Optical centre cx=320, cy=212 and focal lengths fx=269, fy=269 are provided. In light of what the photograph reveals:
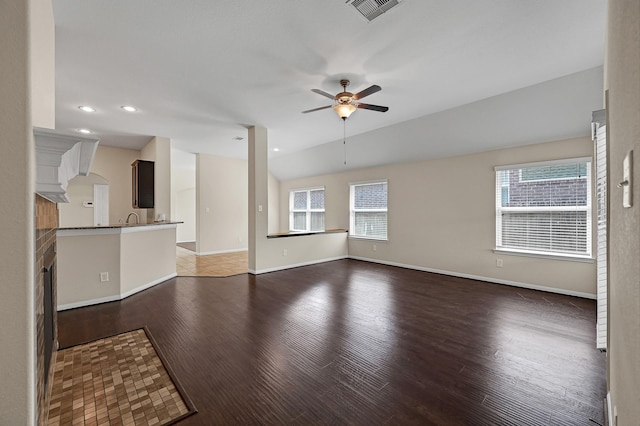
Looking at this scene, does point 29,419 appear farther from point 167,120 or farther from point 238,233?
point 238,233

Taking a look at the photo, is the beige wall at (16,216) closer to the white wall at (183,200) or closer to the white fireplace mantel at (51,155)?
the white fireplace mantel at (51,155)

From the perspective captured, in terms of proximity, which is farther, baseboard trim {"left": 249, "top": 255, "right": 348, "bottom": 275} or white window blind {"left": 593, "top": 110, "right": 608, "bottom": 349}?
baseboard trim {"left": 249, "top": 255, "right": 348, "bottom": 275}

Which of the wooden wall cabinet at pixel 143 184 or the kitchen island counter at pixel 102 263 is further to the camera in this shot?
the wooden wall cabinet at pixel 143 184

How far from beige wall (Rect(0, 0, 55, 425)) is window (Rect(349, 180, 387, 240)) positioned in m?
5.74

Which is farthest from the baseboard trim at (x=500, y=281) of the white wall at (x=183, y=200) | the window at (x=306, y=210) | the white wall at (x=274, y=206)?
the white wall at (x=183, y=200)

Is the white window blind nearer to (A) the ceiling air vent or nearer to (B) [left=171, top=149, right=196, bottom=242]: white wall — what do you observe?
(A) the ceiling air vent

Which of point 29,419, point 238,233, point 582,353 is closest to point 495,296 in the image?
point 582,353

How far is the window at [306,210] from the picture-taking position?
7.82m

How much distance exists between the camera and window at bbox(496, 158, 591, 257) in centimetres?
379

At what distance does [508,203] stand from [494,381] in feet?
11.2

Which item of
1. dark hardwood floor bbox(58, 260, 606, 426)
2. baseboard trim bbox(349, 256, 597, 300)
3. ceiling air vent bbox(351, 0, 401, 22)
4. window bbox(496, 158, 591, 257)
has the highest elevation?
ceiling air vent bbox(351, 0, 401, 22)

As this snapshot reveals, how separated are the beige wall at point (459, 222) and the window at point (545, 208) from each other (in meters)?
0.13

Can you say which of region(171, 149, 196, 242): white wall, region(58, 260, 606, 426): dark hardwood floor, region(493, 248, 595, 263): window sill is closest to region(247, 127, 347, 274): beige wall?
region(58, 260, 606, 426): dark hardwood floor

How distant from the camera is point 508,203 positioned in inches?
175
